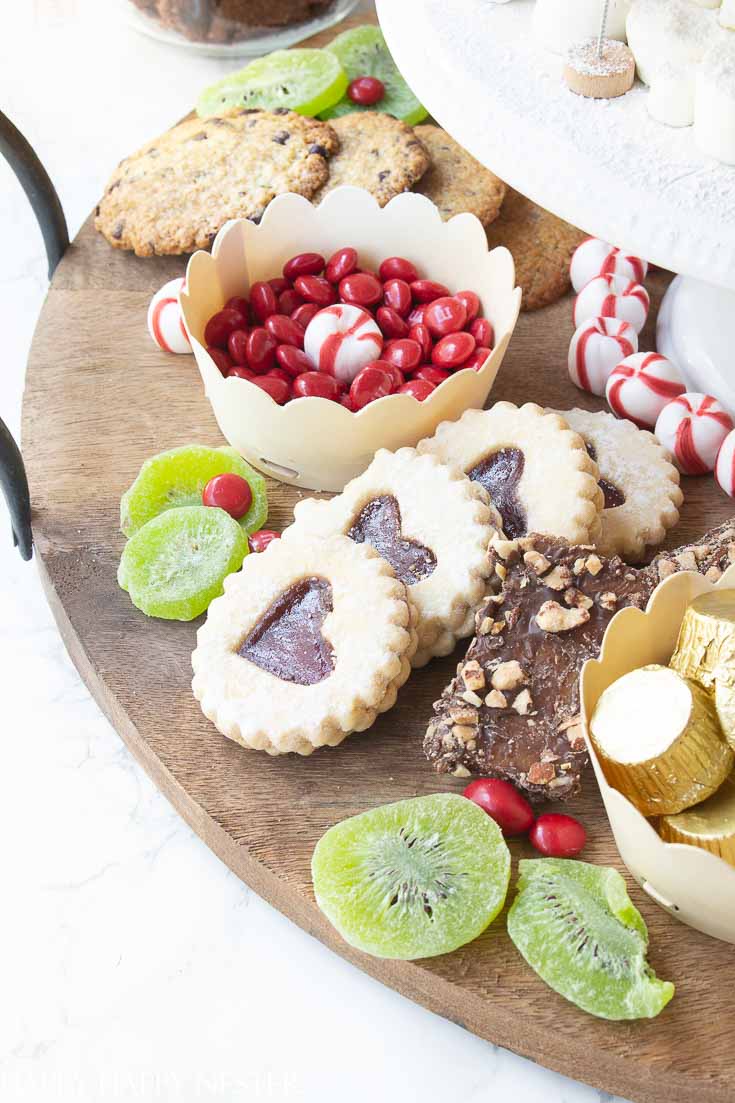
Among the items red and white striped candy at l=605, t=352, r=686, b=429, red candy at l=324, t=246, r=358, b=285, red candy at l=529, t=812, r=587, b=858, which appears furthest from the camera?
red candy at l=324, t=246, r=358, b=285

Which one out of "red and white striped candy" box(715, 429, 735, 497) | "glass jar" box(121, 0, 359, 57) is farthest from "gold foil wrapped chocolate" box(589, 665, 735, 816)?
"glass jar" box(121, 0, 359, 57)

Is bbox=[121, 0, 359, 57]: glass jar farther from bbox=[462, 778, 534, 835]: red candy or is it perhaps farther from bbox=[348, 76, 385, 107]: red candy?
bbox=[462, 778, 534, 835]: red candy

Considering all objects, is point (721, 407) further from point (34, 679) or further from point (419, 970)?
point (34, 679)

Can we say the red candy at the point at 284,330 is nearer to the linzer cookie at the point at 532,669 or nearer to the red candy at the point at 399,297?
the red candy at the point at 399,297

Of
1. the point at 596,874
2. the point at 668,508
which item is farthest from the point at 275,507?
the point at 596,874

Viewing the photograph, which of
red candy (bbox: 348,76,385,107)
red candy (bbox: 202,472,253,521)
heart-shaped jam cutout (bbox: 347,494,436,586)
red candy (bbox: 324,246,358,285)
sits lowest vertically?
red candy (bbox: 202,472,253,521)

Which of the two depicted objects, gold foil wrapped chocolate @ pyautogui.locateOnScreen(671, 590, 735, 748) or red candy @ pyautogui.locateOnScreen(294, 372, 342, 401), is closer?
gold foil wrapped chocolate @ pyautogui.locateOnScreen(671, 590, 735, 748)

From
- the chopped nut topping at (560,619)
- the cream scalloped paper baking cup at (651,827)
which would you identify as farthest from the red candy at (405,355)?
the cream scalloped paper baking cup at (651,827)
